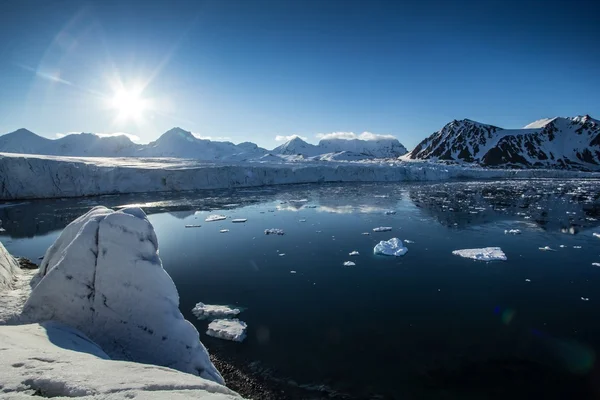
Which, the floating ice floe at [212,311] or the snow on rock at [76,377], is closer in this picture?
the snow on rock at [76,377]

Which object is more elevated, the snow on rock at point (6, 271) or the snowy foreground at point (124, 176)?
the snowy foreground at point (124, 176)

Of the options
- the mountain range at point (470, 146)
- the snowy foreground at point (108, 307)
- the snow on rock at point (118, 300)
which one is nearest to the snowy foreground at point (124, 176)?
the snowy foreground at point (108, 307)

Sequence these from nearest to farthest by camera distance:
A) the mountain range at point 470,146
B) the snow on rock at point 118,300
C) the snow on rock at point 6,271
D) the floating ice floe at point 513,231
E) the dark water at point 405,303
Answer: the snow on rock at point 118,300 < the dark water at point 405,303 < the snow on rock at point 6,271 < the floating ice floe at point 513,231 < the mountain range at point 470,146

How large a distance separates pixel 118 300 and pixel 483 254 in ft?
33.8

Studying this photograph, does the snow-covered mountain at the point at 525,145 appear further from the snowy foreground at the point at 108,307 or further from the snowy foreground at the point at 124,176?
the snowy foreground at the point at 108,307

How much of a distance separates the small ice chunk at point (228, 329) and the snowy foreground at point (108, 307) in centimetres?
154

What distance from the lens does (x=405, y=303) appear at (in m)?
7.09

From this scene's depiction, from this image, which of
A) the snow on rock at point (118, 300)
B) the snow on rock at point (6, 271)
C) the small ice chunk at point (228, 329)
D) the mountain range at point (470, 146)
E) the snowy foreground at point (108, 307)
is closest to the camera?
the snowy foreground at point (108, 307)

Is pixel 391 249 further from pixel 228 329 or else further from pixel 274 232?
pixel 228 329

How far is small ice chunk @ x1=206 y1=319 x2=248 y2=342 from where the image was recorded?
586 cm

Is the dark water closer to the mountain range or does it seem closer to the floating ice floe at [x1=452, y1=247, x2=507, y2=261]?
the floating ice floe at [x1=452, y1=247, x2=507, y2=261]

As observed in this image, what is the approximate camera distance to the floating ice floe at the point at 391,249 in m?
10.5

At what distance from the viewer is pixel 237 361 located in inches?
205

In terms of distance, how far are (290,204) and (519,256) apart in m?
14.7
